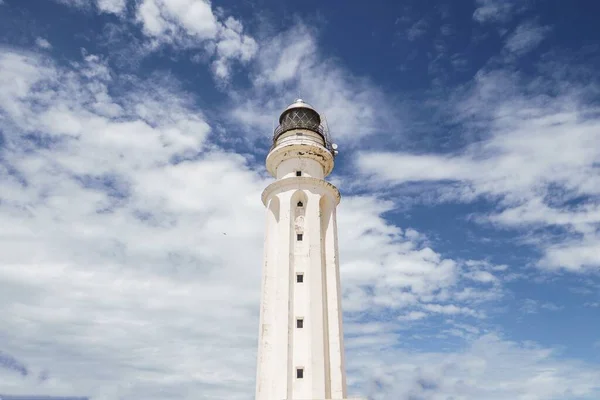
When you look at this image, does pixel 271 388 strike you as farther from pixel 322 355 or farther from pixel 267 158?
pixel 267 158

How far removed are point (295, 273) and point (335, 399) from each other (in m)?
6.89

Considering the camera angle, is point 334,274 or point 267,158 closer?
point 334,274

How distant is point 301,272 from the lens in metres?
26.5

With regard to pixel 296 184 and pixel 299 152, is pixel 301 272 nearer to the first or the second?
pixel 296 184

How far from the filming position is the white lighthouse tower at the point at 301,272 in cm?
2394

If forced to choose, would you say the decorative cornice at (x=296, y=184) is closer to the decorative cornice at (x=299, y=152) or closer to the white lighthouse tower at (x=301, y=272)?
the white lighthouse tower at (x=301, y=272)

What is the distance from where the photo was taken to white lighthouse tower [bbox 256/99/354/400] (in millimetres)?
23938

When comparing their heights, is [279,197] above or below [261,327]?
above

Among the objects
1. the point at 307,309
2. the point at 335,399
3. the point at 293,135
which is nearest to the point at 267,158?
the point at 293,135

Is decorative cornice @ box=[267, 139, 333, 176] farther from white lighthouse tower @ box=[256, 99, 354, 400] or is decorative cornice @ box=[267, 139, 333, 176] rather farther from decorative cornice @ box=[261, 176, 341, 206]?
decorative cornice @ box=[261, 176, 341, 206]

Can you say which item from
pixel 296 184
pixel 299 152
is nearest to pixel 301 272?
pixel 296 184

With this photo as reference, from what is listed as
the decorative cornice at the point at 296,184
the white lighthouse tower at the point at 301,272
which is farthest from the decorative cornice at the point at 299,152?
the decorative cornice at the point at 296,184

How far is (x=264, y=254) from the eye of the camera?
28.1 meters

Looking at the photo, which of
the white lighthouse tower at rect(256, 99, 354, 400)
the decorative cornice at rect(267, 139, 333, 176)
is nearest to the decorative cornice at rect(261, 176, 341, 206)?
the white lighthouse tower at rect(256, 99, 354, 400)
